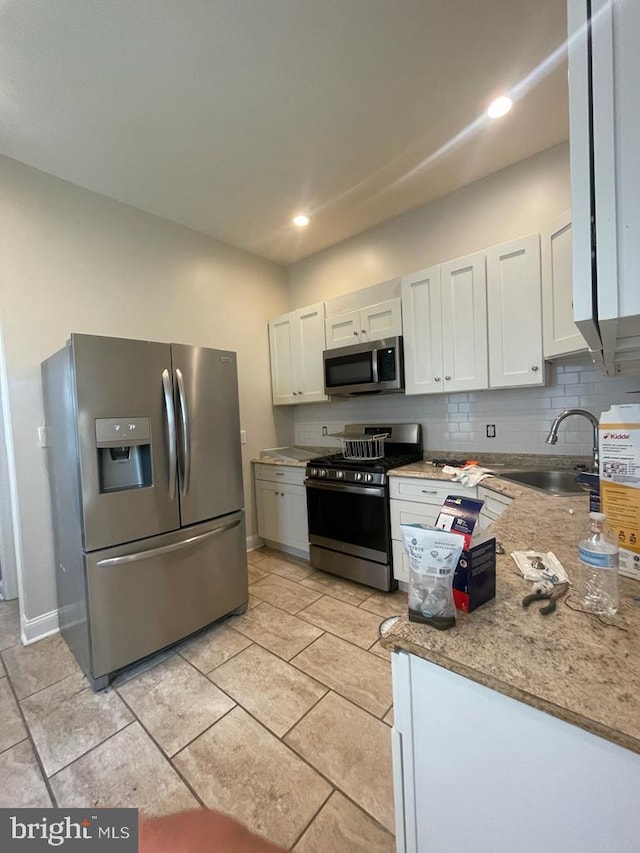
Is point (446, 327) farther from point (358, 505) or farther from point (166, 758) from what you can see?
point (166, 758)

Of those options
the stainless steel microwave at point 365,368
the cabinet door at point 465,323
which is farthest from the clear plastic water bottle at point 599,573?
the stainless steel microwave at point 365,368

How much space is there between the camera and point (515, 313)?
2.20 metres

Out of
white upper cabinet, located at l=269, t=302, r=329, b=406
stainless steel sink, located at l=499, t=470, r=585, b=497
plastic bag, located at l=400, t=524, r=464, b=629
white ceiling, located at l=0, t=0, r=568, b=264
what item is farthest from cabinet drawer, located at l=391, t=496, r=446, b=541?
white ceiling, located at l=0, t=0, r=568, b=264

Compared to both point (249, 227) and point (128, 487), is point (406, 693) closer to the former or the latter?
point (128, 487)

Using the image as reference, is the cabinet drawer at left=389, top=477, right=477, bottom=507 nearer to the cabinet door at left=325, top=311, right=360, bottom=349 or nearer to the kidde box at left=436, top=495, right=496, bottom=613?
the cabinet door at left=325, top=311, right=360, bottom=349

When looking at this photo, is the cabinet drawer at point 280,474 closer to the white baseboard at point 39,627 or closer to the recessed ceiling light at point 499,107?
the white baseboard at point 39,627

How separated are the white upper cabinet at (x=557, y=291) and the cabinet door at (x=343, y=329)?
1343 millimetres

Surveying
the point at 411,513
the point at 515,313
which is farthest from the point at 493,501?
the point at 515,313

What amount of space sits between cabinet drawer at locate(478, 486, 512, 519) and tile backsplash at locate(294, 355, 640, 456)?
2.24 ft

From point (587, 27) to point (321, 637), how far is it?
2.44 metres

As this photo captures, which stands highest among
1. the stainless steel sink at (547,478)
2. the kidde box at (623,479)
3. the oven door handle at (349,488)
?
the kidde box at (623,479)

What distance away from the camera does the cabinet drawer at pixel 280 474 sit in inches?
→ 122

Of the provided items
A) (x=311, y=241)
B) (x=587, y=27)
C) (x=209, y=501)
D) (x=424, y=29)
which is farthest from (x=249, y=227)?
(x=587, y=27)

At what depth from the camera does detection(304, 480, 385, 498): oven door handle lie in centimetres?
251
